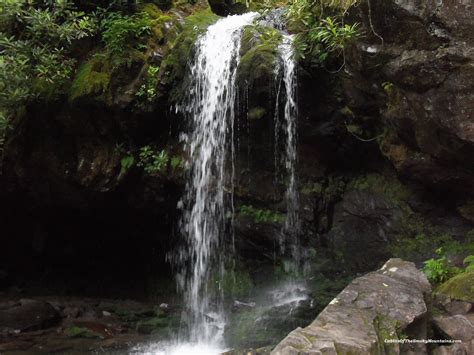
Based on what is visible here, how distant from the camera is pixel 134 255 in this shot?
35.3 ft

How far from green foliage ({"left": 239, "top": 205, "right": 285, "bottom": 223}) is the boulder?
3.08 meters

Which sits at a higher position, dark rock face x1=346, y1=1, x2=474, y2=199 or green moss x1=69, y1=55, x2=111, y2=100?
green moss x1=69, y1=55, x2=111, y2=100

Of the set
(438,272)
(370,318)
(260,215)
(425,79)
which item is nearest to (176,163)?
(260,215)

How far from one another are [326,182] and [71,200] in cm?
541

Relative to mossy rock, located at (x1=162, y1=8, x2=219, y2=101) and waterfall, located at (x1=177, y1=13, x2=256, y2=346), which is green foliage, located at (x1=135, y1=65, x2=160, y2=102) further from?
waterfall, located at (x1=177, y1=13, x2=256, y2=346)

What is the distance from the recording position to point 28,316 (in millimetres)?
8539

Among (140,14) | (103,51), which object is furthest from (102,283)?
(140,14)

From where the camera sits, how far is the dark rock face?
5043 millimetres

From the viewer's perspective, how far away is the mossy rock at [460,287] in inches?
201

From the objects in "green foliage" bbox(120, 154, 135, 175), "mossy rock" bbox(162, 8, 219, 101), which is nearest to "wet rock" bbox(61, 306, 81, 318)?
"green foliage" bbox(120, 154, 135, 175)

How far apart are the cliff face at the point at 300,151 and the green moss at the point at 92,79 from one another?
60 millimetres

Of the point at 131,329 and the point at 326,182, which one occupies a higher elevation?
the point at 326,182

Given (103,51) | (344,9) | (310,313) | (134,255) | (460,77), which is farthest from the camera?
(134,255)

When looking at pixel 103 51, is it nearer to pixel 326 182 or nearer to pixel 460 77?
pixel 326 182
